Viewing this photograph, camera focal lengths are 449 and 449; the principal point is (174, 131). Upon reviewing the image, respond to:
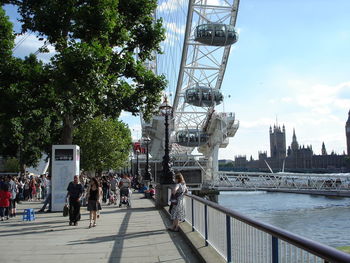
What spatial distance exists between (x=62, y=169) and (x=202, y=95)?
146 feet

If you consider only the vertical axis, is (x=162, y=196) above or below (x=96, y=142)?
→ below

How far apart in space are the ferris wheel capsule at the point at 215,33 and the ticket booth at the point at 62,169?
35663mm

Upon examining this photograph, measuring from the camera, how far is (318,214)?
167 feet

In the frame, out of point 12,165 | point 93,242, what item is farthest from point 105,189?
point 12,165

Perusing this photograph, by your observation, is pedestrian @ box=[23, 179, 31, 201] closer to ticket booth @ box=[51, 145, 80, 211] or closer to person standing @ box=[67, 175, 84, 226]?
ticket booth @ box=[51, 145, 80, 211]

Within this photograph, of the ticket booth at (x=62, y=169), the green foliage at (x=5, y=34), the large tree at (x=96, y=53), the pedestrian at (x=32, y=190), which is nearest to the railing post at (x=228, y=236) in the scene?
the large tree at (x=96, y=53)

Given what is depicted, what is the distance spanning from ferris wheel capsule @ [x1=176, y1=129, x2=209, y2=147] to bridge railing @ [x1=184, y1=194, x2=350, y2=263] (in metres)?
62.4

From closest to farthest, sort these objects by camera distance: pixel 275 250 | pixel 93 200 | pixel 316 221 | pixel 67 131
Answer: pixel 275 250, pixel 93 200, pixel 67 131, pixel 316 221

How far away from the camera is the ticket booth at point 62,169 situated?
18391mm

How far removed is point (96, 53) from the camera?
15.6 meters

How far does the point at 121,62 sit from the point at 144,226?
7679 millimetres

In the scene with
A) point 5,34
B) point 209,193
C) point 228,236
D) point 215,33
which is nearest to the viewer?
point 228,236

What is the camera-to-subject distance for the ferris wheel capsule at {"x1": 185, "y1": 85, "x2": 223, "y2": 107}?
6172cm

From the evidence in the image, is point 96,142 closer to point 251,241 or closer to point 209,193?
point 209,193
